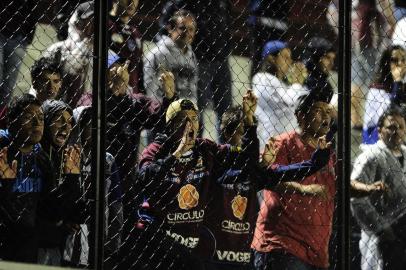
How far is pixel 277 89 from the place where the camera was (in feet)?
14.8

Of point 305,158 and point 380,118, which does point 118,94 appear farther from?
point 380,118

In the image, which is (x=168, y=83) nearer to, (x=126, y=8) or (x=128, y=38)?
(x=128, y=38)

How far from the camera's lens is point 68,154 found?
374 cm

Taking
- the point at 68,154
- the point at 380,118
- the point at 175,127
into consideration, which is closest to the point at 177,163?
the point at 175,127

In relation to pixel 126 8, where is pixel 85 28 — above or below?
below

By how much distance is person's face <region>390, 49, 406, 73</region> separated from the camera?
4.95 meters

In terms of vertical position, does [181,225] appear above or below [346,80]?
below

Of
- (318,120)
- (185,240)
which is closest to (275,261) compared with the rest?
(185,240)

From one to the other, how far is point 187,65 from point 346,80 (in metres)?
0.88

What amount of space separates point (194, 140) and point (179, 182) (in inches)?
7.5

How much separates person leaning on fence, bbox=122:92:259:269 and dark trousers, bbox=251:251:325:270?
227 millimetres

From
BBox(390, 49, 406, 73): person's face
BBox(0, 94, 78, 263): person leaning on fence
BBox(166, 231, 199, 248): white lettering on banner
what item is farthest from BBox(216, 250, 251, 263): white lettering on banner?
BBox(390, 49, 406, 73): person's face

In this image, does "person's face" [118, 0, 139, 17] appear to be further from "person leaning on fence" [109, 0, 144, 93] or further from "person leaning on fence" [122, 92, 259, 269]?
"person leaning on fence" [122, 92, 259, 269]

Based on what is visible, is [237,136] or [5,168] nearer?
[5,168]
